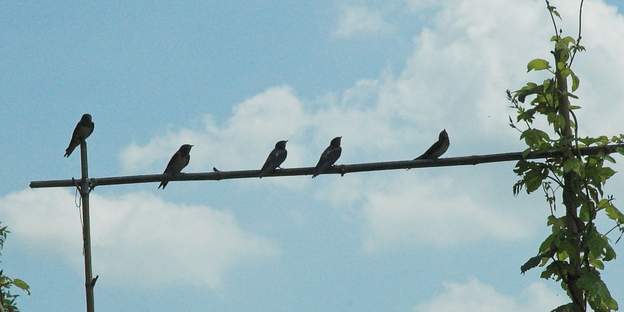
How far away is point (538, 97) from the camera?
11.9m

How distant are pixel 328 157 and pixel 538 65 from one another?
9.85 ft

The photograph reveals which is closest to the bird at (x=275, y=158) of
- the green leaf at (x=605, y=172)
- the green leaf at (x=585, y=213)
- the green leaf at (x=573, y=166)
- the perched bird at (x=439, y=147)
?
the perched bird at (x=439, y=147)

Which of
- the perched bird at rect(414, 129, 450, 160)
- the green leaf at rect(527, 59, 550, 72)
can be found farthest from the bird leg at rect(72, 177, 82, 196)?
the green leaf at rect(527, 59, 550, 72)

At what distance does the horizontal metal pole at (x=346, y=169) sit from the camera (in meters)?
11.5

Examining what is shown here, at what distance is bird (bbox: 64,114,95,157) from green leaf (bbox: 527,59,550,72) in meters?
6.18

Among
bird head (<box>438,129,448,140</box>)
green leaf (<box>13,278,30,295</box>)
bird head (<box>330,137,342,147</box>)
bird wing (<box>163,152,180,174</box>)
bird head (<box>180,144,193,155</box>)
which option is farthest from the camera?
bird head (<box>330,137,342,147</box>)

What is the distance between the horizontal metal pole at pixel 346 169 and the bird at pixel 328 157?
9 cm

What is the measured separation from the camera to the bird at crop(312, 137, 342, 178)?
39.3 ft

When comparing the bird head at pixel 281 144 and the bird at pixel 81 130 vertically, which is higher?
the bird at pixel 81 130

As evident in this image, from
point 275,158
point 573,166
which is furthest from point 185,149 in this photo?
point 573,166

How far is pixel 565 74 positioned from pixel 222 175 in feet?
13.4

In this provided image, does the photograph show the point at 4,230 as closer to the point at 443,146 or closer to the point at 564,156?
the point at 443,146

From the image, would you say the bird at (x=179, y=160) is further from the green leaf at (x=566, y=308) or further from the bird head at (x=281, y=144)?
the green leaf at (x=566, y=308)

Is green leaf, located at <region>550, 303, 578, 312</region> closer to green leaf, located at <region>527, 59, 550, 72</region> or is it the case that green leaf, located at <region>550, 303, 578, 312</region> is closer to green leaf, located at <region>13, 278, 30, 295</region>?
green leaf, located at <region>527, 59, 550, 72</region>
